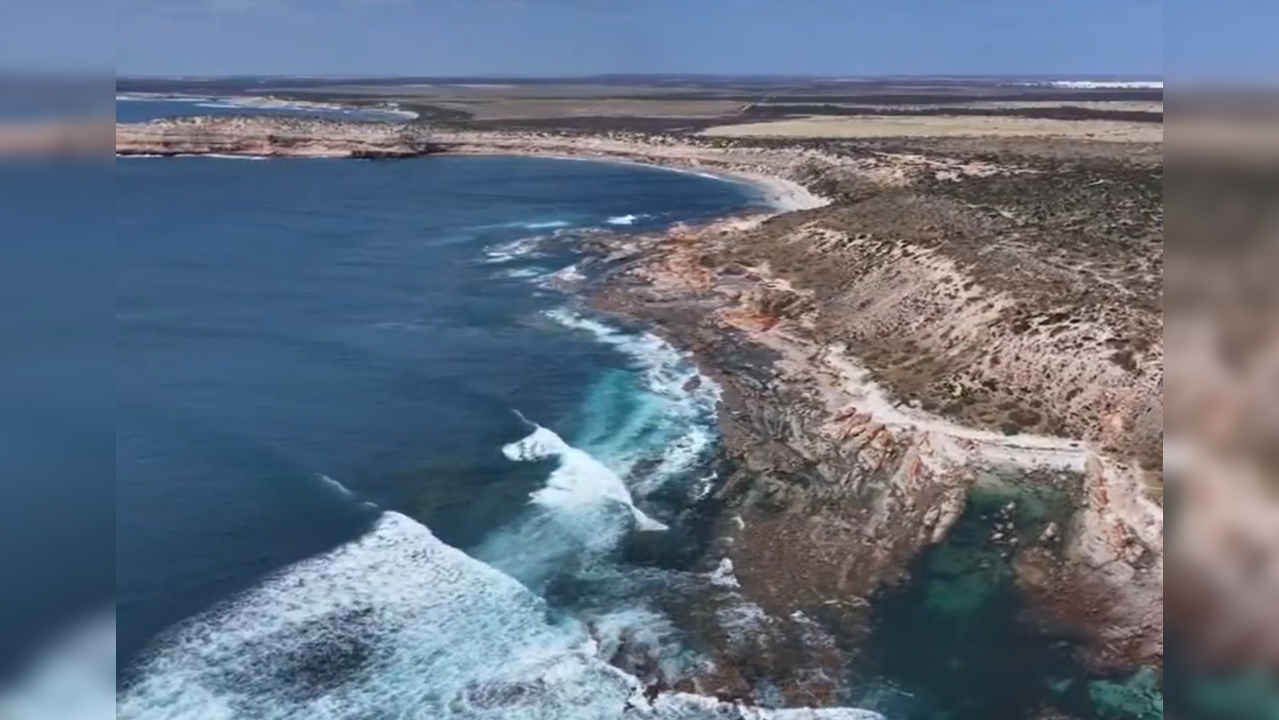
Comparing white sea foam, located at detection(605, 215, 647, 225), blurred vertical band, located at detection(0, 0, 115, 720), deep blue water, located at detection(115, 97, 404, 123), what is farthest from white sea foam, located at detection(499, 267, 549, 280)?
deep blue water, located at detection(115, 97, 404, 123)

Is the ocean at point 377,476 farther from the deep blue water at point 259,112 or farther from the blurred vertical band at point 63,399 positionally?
the deep blue water at point 259,112

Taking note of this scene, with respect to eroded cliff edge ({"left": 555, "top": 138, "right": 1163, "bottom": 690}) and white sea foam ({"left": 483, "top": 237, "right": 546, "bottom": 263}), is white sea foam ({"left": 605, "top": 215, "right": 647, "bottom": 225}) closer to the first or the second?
white sea foam ({"left": 483, "top": 237, "right": 546, "bottom": 263})

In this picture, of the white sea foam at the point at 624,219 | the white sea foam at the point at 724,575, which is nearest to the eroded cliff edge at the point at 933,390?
the white sea foam at the point at 724,575

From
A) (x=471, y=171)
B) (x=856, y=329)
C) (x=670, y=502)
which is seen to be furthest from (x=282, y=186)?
(x=670, y=502)

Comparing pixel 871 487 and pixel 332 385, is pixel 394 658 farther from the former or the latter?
pixel 332 385

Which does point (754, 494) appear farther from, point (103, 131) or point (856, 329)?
point (103, 131)
